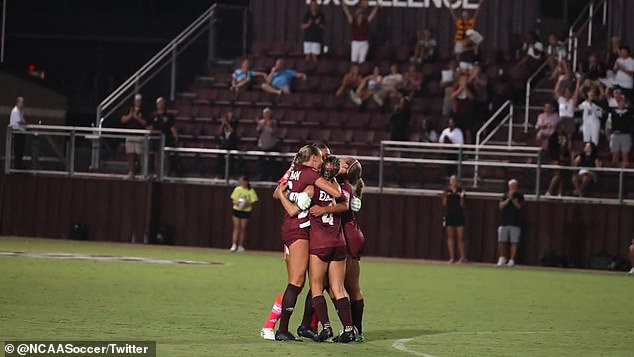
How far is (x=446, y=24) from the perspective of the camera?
36.9m

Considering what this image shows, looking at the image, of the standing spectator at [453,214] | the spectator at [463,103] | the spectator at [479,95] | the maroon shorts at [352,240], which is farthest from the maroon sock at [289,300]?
the spectator at [479,95]

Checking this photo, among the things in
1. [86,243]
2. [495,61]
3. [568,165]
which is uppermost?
[495,61]

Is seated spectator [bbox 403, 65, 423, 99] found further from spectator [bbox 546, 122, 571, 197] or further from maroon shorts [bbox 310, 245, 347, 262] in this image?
maroon shorts [bbox 310, 245, 347, 262]

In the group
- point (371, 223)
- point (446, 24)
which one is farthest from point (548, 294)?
point (446, 24)

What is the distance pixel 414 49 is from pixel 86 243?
385 inches

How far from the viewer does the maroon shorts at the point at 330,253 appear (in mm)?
13961

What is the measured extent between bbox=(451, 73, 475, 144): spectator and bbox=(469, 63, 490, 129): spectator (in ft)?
0.77

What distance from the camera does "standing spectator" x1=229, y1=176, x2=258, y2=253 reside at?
3036 centimetres

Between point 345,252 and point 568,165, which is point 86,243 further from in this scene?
point 345,252

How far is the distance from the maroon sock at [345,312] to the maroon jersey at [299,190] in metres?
0.73

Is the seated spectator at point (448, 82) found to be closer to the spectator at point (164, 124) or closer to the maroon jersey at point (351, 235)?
the spectator at point (164, 124)
